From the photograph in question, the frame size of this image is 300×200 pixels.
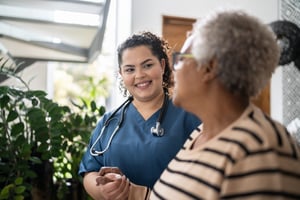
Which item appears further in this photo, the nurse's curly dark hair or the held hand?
the nurse's curly dark hair

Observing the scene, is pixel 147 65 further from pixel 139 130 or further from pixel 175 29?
pixel 175 29

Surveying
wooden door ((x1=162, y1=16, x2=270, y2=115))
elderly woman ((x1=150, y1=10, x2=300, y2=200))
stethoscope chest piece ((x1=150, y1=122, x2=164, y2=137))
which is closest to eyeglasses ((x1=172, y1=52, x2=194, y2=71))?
elderly woman ((x1=150, y1=10, x2=300, y2=200))

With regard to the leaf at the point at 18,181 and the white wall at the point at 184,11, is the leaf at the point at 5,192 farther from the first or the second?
the white wall at the point at 184,11

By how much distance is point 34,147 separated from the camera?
1.65m

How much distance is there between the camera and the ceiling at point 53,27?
191 centimetres

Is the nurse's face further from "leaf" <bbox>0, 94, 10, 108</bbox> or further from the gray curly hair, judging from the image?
"leaf" <bbox>0, 94, 10, 108</bbox>

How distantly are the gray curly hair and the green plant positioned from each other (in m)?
1.13

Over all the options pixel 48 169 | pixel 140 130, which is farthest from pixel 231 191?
pixel 48 169

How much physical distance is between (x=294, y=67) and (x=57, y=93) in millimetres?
3125

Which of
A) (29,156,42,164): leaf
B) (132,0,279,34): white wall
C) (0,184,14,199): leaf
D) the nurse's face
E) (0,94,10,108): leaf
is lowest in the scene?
(0,184,14,199): leaf

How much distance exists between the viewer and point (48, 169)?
1664mm

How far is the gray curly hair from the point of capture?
649mm

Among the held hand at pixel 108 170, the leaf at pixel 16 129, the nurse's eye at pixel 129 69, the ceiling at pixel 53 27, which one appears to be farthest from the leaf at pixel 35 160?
the ceiling at pixel 53 27

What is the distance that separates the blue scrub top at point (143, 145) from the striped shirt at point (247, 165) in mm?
396
